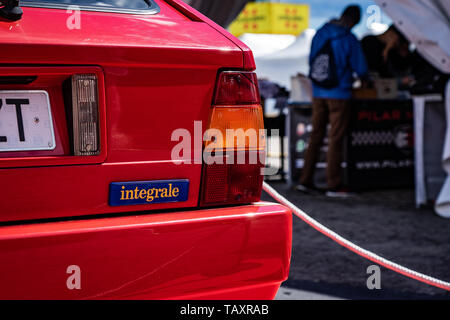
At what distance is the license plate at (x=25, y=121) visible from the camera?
58.7 inches

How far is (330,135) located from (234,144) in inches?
180

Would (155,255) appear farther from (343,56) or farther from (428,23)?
(343,56)

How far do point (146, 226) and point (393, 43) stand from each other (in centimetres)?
785

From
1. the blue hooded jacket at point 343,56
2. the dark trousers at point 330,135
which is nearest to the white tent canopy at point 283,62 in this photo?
the dark trousers at point 330,135

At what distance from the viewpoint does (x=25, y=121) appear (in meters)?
1.52

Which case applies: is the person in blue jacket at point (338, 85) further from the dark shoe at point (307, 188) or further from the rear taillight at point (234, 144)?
the rear taillight at point (234, 144)

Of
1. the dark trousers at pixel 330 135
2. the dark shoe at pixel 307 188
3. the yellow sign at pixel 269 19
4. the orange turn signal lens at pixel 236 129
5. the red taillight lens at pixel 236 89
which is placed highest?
the yellow sign at pixel 269 19

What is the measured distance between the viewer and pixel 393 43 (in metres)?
8.67

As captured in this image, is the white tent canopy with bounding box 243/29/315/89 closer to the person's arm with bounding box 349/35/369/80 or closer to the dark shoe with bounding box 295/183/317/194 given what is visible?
the dark shoe with bounding box 295/183/317/194

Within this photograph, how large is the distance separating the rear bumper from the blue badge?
6cm

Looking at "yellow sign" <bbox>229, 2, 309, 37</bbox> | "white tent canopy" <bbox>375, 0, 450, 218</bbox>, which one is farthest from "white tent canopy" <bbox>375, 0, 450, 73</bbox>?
"yellow sign" <bbox>229, 2, 309, 37</bbox>

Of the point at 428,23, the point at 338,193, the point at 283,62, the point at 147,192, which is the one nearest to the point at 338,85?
the point at 338,193

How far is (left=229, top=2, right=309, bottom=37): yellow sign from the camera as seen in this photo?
27.5 m
